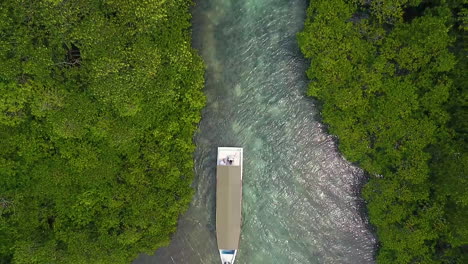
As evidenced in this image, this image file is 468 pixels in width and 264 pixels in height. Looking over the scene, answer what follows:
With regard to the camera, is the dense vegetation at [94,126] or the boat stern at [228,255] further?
the boat stern at [228,255]

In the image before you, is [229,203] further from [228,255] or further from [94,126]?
[94,126]

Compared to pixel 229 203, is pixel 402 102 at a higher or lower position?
higher

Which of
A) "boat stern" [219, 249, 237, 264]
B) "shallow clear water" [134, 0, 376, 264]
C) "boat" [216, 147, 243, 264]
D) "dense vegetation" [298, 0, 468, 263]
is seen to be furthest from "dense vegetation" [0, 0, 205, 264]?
"dense vegetation" [298, 0, 468, 263]

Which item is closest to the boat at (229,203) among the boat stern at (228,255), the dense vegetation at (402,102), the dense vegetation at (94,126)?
the boat stern at (228,255)

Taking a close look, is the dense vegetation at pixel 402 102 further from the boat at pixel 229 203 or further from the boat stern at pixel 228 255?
the boat stern at pixel 228 255

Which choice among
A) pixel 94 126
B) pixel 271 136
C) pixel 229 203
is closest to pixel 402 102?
pixel 271 136
